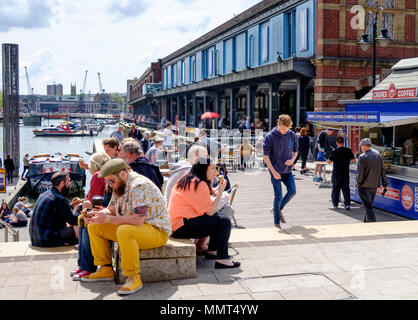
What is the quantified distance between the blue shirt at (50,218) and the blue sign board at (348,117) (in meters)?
7.17

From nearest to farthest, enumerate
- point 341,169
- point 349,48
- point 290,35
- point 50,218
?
1. point 50,218
2. point 341,169
3. point 349,48
4. point 290,35

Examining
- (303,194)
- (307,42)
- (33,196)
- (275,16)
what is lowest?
(33,196)

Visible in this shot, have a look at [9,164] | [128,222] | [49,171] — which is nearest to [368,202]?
[128,222]

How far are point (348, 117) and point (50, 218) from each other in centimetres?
793

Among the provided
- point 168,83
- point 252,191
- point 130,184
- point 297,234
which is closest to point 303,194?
point 252,191

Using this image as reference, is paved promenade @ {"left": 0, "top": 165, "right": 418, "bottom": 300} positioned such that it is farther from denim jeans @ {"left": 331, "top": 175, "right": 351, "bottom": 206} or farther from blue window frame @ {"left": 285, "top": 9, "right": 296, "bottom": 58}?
blue window frame @ {"left": 285, "top": 9, "right": 296, "bottom": 58}

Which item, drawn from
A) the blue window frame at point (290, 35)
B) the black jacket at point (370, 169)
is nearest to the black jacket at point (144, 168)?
the black jacket at point (370, 169)

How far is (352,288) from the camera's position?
202 inches

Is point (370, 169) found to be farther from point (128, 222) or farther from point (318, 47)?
point (318, 47)

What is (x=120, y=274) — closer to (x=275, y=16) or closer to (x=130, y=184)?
(x=130, y=184)

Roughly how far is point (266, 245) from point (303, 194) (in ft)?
24.1

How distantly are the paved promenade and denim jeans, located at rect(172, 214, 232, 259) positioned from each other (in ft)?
1.00

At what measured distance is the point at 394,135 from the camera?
1308 cm

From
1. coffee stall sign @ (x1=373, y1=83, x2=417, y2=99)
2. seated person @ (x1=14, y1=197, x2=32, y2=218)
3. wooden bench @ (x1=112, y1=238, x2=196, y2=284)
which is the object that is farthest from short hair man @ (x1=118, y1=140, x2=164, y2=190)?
seated person @ (x1=14, y1=197, x2=32, y2=218)
